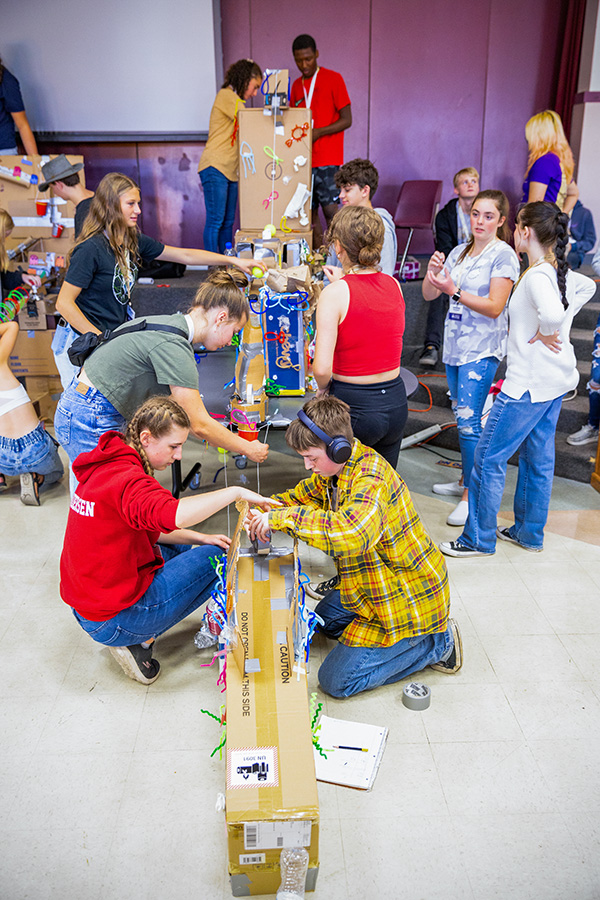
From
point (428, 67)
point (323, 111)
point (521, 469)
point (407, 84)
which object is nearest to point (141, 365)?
point (521, 469)

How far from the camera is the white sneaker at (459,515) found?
3.63 metres

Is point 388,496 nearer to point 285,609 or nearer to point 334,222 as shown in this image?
point 285,609

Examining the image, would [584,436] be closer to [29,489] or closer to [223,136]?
[223,136]

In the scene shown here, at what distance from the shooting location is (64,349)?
3355 mm

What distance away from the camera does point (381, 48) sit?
6676mm

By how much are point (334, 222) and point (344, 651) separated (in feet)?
4.79

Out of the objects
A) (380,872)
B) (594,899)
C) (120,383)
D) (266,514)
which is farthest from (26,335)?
(594,899)

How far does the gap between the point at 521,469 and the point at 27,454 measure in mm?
2477

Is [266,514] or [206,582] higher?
[266,514]

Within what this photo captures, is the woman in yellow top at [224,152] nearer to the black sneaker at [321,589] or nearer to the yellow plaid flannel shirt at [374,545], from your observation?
the black sneaker at [321,589]

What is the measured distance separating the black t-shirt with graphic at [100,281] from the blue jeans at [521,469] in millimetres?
1671

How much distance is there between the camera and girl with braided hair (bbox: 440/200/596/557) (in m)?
2.84

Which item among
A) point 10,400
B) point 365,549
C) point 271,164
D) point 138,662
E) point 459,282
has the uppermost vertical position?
point 271,164

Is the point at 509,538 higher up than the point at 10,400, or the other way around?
the point at 10,400
